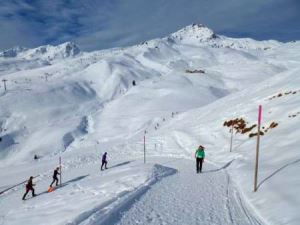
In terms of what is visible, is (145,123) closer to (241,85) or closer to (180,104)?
(180,104)

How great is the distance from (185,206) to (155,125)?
162ft

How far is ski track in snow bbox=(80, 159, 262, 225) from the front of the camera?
1234cm

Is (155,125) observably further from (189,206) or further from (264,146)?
(189,206)

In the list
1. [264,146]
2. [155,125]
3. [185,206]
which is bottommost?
[155,125]

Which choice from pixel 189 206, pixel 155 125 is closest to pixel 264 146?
pixel 189 206

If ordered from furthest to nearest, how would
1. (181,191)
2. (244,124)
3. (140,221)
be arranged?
(244,124)
(181,191)
(140,221)

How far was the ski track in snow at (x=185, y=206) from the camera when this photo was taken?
1234 cm

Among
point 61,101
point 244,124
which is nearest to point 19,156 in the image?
point 61,101

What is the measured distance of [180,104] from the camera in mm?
87875

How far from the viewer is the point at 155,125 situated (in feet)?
208

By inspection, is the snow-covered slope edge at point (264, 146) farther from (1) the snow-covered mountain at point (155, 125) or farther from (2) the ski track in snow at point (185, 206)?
(2) the ski track in snow at point (185, 206)

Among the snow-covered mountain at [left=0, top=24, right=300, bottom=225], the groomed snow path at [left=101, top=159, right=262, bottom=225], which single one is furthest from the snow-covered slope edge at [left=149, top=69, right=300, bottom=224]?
the groomed snow path at [left=101, top=159, right=262, bottom=225]

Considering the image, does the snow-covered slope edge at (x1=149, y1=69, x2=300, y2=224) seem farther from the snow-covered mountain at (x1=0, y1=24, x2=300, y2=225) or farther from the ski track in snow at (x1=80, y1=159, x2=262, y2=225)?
the ski track in snow at (x1=80, y1=159, x2=262, y2=225)

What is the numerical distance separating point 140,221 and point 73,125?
7953 centimetres
